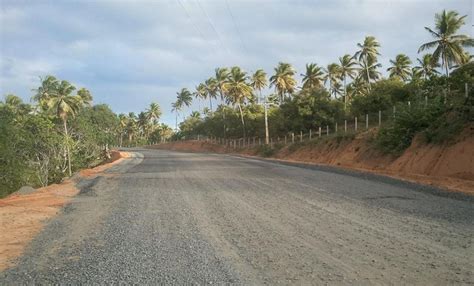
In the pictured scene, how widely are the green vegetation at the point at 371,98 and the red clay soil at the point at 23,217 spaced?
690 inches

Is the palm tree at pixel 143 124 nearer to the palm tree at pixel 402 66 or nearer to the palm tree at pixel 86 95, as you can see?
the palm tree at pixel 86 95

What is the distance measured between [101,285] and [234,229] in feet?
12.6

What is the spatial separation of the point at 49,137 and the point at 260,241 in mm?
40912

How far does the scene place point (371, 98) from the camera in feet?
158

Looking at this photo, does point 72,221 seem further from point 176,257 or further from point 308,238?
point 308,238

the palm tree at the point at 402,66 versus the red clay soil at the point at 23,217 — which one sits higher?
the palm tree at the point at 402,66

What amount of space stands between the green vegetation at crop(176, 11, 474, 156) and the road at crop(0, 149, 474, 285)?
12.3 metres

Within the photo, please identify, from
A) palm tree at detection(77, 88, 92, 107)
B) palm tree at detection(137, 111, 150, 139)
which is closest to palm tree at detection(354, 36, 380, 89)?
palm tree at detection(77, 88, 92, 107)

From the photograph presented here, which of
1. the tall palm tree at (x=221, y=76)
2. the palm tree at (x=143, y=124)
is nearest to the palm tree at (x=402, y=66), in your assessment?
the tall palm tree at (x=221, y=76)

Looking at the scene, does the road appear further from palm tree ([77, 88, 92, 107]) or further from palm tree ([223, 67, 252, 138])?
palm tree ([77, 88, 92, 107])

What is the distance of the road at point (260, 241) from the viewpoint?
630 centimetres

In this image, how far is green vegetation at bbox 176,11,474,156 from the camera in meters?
26.1

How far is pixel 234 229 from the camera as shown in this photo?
31.0 ft

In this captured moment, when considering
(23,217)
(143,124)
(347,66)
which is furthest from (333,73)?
(143,124)
